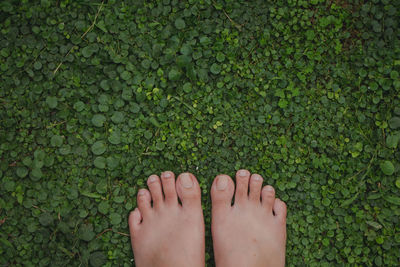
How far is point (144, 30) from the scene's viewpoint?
2104 mm

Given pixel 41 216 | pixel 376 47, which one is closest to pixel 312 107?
pixel 376 47

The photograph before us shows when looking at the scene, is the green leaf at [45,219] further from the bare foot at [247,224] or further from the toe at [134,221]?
the bare foot at [247,224]

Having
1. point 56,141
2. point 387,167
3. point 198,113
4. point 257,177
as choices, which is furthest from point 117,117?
point 387,167

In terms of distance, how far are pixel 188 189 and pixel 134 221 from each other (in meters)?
0.42

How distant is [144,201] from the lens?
2.12 m

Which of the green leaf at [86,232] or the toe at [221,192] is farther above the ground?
the toe at [221,192]

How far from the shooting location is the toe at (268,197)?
83.4 inches

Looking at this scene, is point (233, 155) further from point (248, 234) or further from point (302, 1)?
point (302, 1)

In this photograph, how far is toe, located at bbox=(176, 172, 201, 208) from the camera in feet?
6.82

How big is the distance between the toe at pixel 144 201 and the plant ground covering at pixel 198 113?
70mm

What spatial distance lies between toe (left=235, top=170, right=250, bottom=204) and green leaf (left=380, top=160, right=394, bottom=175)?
0.87 meters

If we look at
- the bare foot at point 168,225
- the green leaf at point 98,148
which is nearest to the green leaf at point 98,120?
the green leaf at point 98,148

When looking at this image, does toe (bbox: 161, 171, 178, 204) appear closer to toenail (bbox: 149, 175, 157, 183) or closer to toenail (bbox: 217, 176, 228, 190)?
toenail (bbox: 149, 175, 157, 183)

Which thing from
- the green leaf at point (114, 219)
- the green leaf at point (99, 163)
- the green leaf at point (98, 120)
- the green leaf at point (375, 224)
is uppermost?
the green leaf at point (98, 120)
